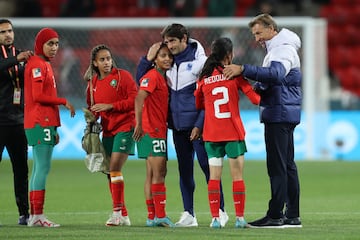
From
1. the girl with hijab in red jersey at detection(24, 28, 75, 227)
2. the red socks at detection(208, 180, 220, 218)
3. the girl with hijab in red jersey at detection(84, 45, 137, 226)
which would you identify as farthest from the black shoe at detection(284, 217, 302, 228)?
the girl with hijab in red jersey at detection(24, 28, 75, 227)

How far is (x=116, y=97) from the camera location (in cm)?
1146

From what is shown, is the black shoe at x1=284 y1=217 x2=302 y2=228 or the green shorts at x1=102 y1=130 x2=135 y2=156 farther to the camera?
the green shorts at x1=102 y1=130 x2=135 y2=156

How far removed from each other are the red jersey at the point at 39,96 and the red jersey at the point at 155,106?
2.79ft

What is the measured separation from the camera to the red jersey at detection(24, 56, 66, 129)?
1108 centimetres

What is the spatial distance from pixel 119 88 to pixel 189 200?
4.53 ft

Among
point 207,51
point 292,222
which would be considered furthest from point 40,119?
point 207,51

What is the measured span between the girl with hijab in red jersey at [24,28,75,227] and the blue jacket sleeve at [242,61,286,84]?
1910 millimetres

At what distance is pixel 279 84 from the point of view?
1080 cm

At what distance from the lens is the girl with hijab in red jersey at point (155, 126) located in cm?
1108

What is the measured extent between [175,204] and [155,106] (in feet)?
9.30

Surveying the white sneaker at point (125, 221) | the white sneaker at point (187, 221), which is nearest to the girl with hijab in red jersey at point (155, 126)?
the white sneaker at point (187, 221)

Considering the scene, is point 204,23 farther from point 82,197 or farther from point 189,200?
point 189,200

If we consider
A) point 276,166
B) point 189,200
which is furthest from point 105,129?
point 276,166

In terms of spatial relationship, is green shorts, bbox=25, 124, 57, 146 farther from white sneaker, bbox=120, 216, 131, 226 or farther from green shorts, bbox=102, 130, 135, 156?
white sneaker, bbox=120, 216, 131, 226
